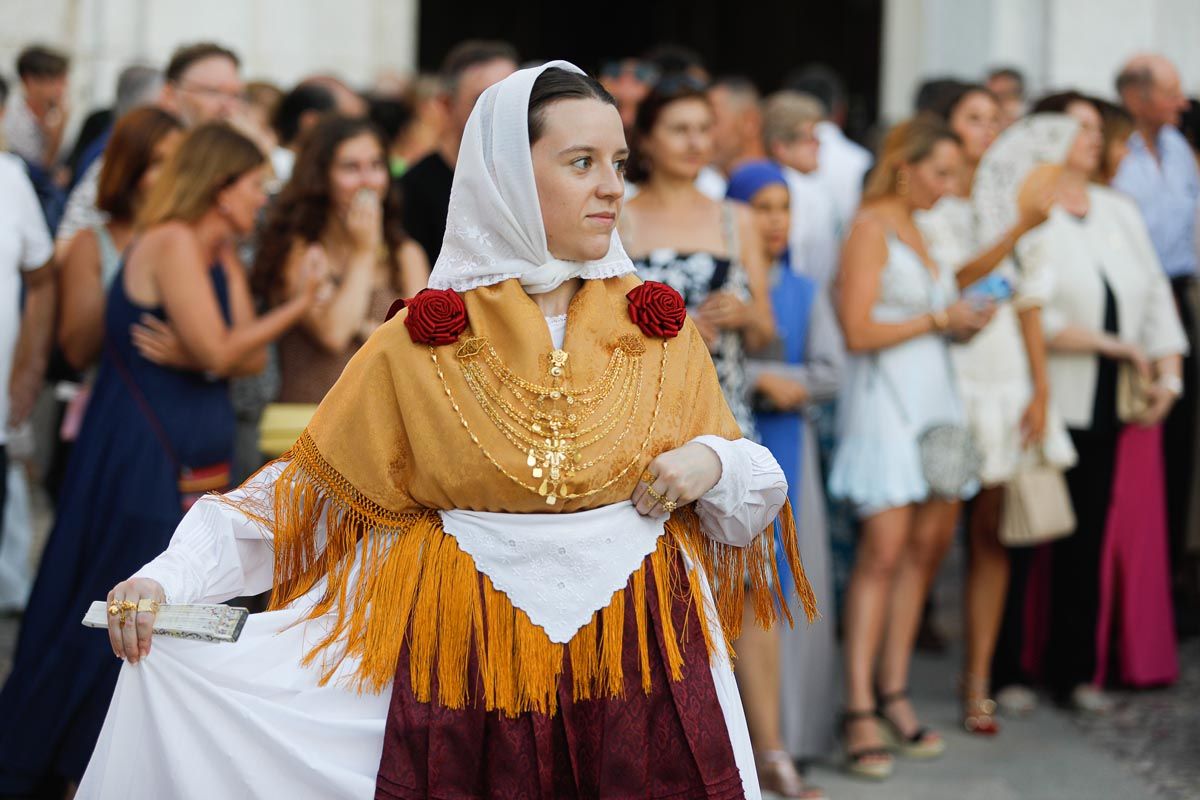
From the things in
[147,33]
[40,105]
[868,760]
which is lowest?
[868,760]

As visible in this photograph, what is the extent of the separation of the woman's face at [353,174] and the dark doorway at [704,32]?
10.6 m

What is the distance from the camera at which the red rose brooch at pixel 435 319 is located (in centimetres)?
304

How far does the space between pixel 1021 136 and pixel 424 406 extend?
4.17 metres

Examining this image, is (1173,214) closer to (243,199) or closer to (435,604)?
(243,199)

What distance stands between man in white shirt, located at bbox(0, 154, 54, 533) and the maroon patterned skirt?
2.87 metres

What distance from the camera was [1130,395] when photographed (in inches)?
266

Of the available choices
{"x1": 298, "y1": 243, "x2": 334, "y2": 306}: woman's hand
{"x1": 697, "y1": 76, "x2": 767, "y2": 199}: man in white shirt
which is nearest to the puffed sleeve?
{"x1": 697, "y1": 76, "x2": 767, "y2": 199}: man in white shirt

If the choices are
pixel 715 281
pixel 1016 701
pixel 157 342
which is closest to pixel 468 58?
pixel 715 281

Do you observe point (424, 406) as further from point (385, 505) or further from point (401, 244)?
point (401, 244)

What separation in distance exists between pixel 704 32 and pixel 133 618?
17.2m

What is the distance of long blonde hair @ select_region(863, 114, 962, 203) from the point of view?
597 centimetres

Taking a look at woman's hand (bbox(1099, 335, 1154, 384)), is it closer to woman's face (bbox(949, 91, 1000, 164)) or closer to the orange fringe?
woman's face (bbox(949, 91, 1000, 164))

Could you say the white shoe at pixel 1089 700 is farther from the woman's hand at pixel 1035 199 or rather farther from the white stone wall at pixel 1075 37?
the white stone wall at pixel 1075 37

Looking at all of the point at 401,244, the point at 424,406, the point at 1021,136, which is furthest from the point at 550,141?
the point at 1021,136
